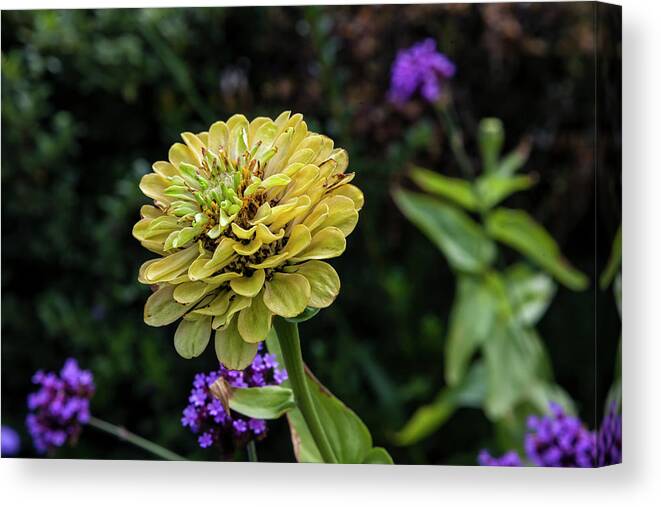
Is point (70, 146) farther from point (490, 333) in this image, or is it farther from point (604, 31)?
point (604, 31)

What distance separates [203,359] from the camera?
1.22m

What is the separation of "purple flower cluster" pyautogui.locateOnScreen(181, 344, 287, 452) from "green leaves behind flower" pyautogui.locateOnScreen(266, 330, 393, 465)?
0.04m

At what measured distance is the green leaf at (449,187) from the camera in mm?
1529

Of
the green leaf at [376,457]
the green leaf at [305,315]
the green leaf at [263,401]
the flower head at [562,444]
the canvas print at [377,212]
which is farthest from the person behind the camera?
the canvas print at [377,212]

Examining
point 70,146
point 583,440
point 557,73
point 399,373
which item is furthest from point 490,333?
point 70,146

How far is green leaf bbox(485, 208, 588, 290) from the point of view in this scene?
1458mm

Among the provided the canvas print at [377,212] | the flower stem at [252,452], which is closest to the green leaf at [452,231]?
the canvas print at [377,212]

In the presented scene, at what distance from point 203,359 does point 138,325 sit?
0.33 m

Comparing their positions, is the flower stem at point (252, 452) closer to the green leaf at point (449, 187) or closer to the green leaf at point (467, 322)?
the green leaf at point (467, 322)

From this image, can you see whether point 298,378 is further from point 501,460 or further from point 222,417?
point 501,460

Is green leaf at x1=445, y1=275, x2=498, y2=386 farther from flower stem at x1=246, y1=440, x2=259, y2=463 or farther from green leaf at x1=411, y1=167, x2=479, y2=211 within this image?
flower stem at x1=246, y1=440, x2=259, y2=463

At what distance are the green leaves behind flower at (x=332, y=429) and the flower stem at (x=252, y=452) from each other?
0.29ft

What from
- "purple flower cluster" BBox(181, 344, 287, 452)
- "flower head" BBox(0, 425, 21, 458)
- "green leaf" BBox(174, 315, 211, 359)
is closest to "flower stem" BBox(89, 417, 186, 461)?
"flower head" BBox(0, 425, 21, 458)

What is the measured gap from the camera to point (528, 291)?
1.52 metres
